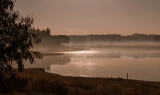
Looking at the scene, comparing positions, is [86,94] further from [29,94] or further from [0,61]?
[0,61]

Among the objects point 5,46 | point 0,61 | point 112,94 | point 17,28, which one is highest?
point 17,28

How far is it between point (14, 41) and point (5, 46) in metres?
0.80

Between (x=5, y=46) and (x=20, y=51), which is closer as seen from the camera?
(x=5, y=46)

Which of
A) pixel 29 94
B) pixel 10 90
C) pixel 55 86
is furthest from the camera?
pixel 55 86

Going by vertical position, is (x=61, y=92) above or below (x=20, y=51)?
below

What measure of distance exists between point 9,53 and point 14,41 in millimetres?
1069

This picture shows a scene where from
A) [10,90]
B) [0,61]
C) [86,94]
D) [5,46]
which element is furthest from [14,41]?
[86,94]

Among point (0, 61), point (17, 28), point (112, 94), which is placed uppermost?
point (17, 28)

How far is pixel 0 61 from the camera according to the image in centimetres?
1695

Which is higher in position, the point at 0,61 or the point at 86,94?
the point at 0,61

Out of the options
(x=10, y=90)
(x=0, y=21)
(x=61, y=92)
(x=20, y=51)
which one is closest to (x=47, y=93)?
(x=61, y=92)

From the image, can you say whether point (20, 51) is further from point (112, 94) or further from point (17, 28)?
point (112, 94)

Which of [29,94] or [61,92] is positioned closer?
[29,94]

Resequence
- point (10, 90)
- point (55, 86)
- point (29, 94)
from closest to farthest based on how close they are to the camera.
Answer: point (29, 94) < point (10, 90) < point (55, 86)
